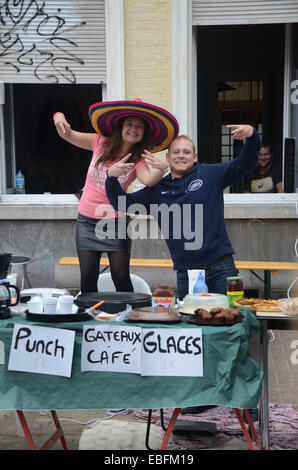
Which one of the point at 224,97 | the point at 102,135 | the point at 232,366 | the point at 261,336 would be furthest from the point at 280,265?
the point at 224,97

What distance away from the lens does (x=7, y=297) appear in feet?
10.9

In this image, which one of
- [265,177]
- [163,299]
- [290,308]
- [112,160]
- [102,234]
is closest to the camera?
[290,308]

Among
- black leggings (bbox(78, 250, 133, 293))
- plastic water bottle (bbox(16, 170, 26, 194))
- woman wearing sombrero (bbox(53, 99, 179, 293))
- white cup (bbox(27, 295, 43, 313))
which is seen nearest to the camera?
white cup (bbox(27, 295, 43, 313))

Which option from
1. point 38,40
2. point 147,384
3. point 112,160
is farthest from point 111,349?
point 38,40

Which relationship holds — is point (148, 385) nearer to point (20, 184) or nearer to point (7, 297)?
point (7, 297)

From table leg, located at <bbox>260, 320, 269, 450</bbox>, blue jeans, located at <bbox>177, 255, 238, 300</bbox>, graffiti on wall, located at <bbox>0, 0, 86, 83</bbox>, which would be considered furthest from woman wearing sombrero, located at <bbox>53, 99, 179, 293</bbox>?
graffiti on wall, located at <bbox>0, 0, 86, 83</bbox>

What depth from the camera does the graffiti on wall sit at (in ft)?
24.6

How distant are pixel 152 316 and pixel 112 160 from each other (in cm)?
159

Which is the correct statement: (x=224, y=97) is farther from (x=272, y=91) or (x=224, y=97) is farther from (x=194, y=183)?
(x=194, y=183)

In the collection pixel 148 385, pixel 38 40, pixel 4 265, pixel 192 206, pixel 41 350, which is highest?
pixel 38 40

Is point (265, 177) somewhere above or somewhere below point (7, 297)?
above

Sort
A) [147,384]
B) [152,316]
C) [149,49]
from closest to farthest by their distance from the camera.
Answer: [147,384], [152,316], [149,49]

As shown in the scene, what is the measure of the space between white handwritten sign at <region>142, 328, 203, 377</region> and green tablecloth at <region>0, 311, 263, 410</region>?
0.03 m

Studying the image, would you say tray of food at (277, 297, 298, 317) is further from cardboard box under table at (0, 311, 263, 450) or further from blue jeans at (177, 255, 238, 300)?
blue jeans at (177, 255, 238, 300)
